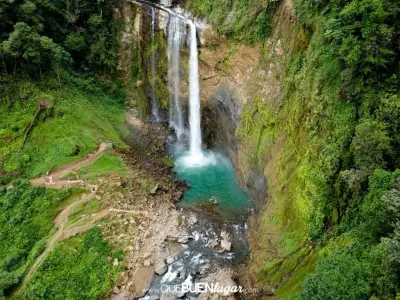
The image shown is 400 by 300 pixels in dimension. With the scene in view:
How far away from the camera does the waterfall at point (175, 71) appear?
27.6 metres

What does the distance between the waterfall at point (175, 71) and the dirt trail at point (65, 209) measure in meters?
7.58

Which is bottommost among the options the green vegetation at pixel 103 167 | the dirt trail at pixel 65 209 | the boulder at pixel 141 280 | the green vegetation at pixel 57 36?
the boulder at pixel 141 280

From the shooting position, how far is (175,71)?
29078 mm

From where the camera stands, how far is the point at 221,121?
27094mm

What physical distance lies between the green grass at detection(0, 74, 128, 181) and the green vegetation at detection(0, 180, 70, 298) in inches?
77.6

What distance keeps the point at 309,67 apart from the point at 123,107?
18838 mm

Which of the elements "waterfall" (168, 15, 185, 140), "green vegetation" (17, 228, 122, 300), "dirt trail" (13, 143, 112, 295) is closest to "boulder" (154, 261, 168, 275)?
"green vegetation" (17, 228, 122, 300)

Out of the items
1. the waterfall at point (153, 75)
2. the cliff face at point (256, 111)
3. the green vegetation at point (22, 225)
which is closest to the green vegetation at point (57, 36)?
the cliff face at point (256, 111)

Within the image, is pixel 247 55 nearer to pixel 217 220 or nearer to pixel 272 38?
pixel 272 38

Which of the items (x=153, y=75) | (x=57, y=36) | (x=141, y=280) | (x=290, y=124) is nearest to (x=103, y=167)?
(x=141, y=280)

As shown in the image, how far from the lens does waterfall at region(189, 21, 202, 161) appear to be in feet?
88.0

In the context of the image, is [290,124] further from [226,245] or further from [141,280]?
[141,280]

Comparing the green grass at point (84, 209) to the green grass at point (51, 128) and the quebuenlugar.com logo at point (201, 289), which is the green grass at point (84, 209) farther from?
the quebuenlugar.com logo at point (201, 289)

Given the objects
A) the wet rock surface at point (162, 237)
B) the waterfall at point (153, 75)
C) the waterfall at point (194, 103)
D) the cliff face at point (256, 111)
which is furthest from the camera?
the waterfall at point (153, 75)
